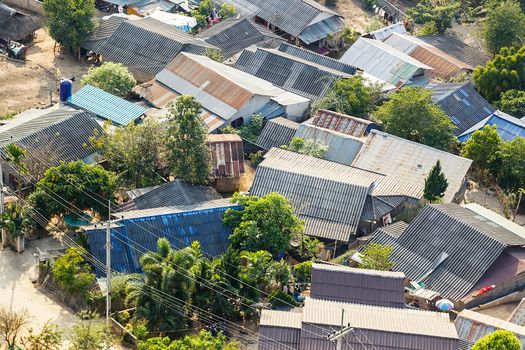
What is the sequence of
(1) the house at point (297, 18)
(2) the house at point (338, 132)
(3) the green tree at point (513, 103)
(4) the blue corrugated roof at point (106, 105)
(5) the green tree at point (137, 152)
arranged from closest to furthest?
(5) the green tree at point (137, 152), (2) the house at point (338, 132), (4) the blue corrugated roof at point (106, 105), (3) the green tree at point (513, 103), (1) the house at point (297, 18)

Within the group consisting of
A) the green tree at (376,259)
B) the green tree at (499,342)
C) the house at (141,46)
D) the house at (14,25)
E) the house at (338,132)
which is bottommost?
the house at (14,25)

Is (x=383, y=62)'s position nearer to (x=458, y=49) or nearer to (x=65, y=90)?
(x=458, y=49)

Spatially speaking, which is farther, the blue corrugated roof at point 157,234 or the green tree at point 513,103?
the green tree at point 513,103

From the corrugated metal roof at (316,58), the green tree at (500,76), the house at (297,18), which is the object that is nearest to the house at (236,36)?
the house at (297,18)

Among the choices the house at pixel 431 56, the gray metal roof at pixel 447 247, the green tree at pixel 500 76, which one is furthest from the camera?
the house at pixel 431 56

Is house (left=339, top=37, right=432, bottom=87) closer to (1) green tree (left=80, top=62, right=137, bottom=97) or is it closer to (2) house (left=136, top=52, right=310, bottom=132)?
(2) house (left=136, top=52, right=310, bottom=132)

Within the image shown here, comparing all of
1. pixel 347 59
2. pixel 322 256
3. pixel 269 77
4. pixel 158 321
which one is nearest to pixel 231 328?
pixel 158 321

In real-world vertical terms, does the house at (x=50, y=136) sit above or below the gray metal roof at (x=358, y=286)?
Result: below

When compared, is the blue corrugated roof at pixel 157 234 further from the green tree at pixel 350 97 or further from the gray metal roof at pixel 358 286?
the green tree at pixel 350 97
